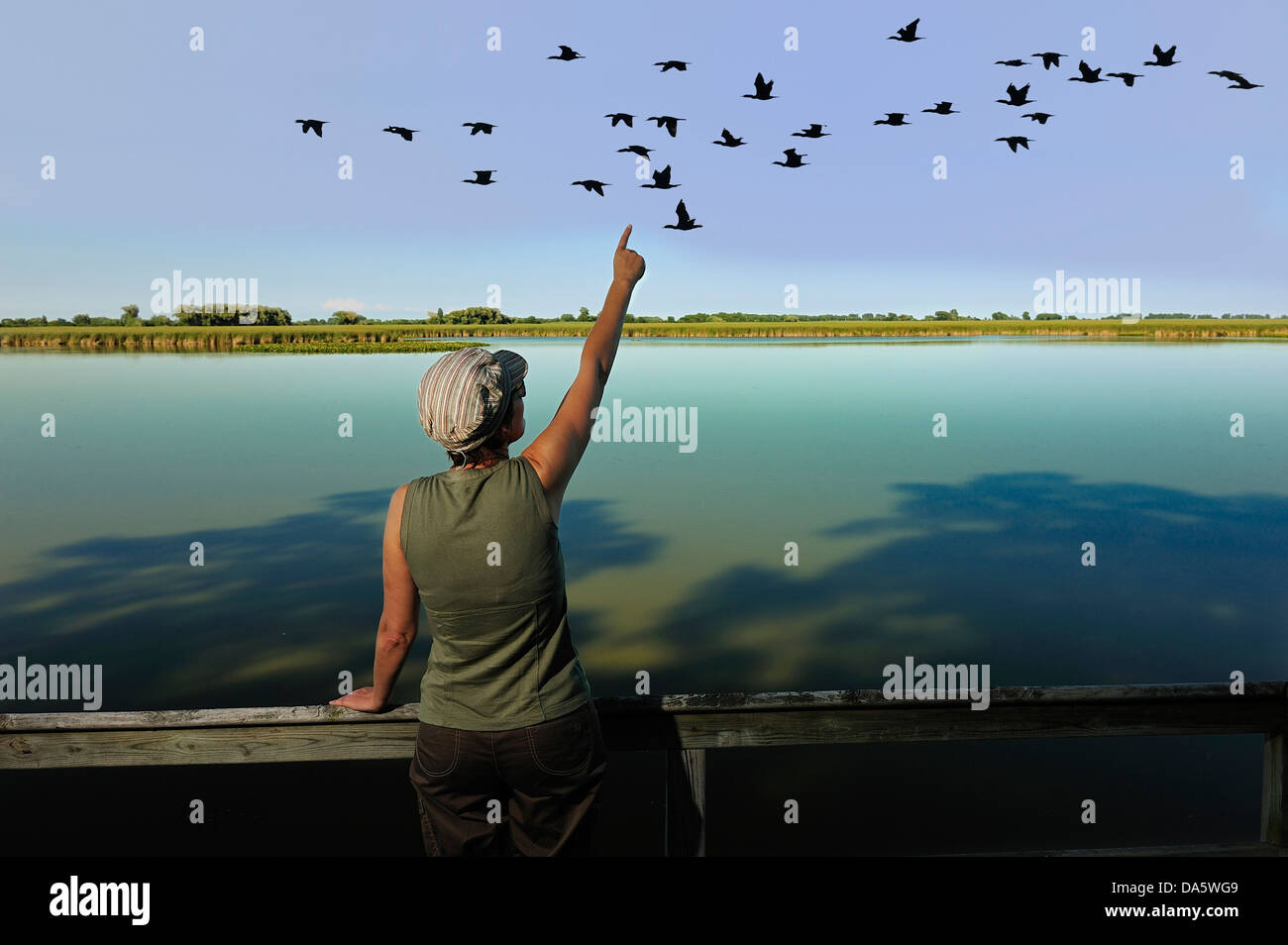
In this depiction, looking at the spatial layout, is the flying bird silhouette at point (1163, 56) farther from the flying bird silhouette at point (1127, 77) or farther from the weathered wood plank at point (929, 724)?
the weathered wood plank at point (929, 724)

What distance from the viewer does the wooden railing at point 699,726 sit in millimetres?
2426

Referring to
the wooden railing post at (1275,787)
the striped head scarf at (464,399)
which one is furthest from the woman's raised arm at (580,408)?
the wooden railing post at (1275,787)

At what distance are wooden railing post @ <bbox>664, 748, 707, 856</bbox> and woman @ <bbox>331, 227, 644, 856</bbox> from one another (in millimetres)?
487

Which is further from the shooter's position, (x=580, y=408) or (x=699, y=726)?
(x=699, y=726)

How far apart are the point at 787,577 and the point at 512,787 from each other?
35.3 feet

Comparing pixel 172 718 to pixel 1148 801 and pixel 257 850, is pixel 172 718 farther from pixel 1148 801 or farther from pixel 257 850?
pixel 1148 801

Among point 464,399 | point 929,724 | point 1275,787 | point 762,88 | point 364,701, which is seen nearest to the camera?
point 464,399

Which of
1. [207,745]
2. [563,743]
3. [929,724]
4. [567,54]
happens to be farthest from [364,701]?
[567,54]

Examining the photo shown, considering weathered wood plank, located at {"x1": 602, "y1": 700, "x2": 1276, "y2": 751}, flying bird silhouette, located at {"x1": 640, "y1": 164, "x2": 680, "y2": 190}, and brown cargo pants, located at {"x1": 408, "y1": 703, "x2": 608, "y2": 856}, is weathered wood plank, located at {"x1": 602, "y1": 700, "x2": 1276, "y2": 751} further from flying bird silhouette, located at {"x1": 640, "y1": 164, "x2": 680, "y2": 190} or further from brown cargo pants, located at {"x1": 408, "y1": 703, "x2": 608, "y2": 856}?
flying bird silhouette, located at {"x1": 640, "y1": 164, "x2": 680, "y2": 190}

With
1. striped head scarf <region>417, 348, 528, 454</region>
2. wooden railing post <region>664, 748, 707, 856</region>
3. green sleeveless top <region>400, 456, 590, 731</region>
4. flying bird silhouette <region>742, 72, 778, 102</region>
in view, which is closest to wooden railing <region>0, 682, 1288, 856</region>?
wooden railing post <region>664, 748, 707, 856</region>

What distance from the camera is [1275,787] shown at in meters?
2.75

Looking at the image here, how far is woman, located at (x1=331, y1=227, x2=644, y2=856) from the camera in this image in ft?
6.32

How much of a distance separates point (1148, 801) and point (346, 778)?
6.17 meters

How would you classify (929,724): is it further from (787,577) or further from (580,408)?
(787,577)
